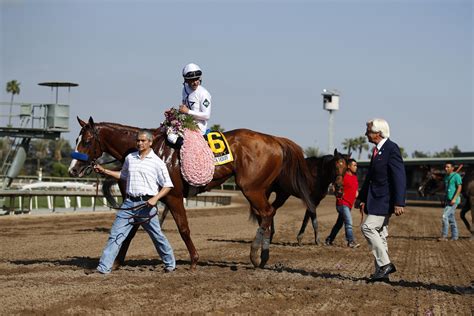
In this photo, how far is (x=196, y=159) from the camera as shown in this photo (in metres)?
9.60

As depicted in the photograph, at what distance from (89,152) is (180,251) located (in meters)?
3.54

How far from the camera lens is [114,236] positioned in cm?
896

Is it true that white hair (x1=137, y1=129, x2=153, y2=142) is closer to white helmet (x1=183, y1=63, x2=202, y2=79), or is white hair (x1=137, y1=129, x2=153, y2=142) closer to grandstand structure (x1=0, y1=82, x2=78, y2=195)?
white helmet (x1=183, y1=63, x2=202, y2=79)

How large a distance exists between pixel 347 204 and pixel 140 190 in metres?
6.75

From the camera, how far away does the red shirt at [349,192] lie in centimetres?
1462

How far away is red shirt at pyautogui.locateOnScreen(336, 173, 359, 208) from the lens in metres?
14.6

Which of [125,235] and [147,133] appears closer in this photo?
[125,235]

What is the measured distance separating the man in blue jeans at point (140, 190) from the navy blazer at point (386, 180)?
2622 millimetres

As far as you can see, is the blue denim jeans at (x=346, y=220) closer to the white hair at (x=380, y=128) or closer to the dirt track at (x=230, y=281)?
the dirt track at (x=230, y=281)

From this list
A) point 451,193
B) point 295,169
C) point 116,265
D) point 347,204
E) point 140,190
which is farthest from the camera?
point 451,193

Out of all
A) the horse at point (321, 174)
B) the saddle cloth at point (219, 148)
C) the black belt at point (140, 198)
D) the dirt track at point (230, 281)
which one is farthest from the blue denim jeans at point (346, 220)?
the black belt at point (140, 198)

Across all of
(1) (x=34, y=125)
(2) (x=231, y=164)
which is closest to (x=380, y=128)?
(2) (x=231, y=164)

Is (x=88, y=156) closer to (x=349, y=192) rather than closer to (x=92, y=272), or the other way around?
(x=92, y=272)

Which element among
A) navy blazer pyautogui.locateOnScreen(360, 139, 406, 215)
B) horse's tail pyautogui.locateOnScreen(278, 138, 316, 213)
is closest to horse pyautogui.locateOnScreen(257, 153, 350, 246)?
horse's tail pyautogui.locateOnScreen(278, 138, 316, 213)
